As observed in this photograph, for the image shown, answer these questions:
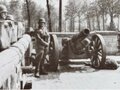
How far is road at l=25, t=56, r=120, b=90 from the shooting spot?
8734mm

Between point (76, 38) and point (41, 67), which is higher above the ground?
point (76, 38)

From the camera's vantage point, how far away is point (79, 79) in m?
10.1

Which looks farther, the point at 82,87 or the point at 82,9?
the point at 82,9

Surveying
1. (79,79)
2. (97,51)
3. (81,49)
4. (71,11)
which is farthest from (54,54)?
(71,11)

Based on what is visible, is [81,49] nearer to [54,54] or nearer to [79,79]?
[54,54]

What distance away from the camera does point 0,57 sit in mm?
2859

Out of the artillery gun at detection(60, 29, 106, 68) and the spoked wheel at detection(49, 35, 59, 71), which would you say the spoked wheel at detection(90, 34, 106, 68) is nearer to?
the artillery gun at detection(60, 29, 106, 68)

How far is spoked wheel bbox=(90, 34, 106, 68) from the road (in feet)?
1.03

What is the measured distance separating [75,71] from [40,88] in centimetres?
361

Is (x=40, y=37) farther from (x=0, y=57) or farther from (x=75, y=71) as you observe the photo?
(x=0, y=57)

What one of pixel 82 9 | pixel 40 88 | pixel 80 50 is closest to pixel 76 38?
pixel 80 50

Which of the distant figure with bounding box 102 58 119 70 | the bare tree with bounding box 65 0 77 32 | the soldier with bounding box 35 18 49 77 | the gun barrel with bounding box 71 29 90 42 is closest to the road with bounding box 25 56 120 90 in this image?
the distant figure with bounding box 102 58 119 70

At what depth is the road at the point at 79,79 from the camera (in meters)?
8.73

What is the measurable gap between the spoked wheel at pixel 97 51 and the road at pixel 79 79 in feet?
1.03
